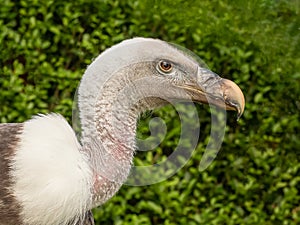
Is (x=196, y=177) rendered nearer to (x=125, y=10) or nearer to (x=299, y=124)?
(x=299, y=124)

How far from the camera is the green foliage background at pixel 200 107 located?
19.0 feet

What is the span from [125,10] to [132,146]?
7.88ft

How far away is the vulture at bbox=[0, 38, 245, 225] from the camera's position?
355 cm

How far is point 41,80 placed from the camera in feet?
19.4

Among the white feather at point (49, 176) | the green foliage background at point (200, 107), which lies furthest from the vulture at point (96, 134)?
the green foliage background at point (200, 107)

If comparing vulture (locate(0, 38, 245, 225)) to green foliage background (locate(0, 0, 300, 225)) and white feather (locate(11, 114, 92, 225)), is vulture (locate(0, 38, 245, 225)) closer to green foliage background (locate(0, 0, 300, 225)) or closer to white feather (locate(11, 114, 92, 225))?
white feather (locate(11, 114, 92, 225))

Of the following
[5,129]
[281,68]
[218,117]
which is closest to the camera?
[5,129]

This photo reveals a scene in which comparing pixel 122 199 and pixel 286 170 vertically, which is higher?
pixel 286 170

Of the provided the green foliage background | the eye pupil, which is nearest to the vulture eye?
the eye pupil

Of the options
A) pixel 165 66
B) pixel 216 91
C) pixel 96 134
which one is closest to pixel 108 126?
pixel 96 134

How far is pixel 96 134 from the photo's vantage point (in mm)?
3736

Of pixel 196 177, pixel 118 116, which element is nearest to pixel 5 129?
pixel 118 116

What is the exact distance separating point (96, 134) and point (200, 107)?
228 centimetres

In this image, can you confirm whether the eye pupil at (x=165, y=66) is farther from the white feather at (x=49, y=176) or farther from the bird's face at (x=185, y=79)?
the white feather at (x=49, y=176)
